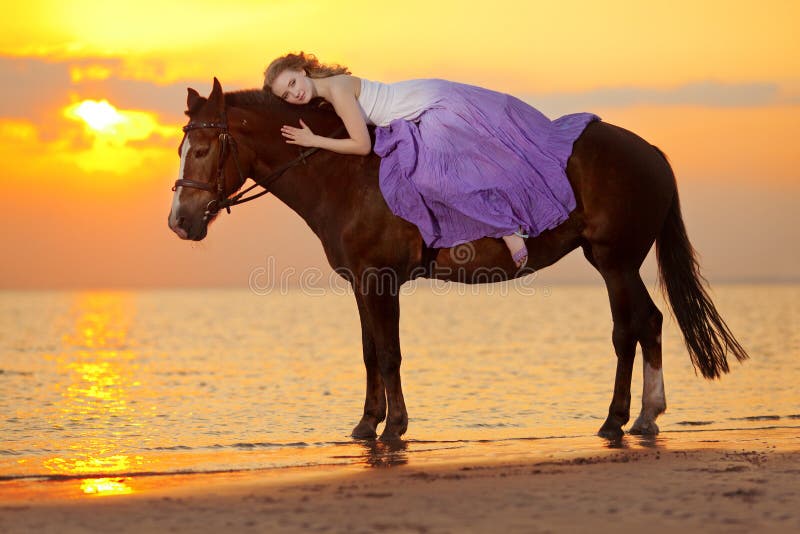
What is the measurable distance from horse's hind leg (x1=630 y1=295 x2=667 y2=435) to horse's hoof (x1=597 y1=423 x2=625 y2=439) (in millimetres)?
197

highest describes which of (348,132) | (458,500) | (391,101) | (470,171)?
(391,101)

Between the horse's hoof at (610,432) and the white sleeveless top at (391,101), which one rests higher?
the white sleeveless top at (391,101)

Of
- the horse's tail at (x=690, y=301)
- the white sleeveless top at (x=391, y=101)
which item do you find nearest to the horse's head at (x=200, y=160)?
the white sleeveless top at (x=391, y=101)

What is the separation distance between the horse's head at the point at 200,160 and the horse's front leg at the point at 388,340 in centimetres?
128

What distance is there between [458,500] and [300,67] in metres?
3.74

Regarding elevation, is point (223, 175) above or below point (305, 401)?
above

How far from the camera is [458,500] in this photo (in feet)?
17.2

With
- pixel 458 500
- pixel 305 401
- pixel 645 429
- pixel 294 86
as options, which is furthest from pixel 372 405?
pixel 305 401

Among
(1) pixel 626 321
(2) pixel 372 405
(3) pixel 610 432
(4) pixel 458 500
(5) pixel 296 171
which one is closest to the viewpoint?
(4) pixel 458 500

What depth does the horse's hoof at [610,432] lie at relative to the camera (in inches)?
312

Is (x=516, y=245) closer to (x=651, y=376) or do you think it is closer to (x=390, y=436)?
(x=651, y=376)

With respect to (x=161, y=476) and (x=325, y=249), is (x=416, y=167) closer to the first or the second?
(x=325, y=249)

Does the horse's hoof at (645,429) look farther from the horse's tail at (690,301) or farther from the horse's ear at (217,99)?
the horse's ear at (217,99)

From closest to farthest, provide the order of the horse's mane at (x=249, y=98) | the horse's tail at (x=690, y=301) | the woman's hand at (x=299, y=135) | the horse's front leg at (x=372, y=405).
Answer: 1. the woman's hand at (x=299, y=135)
2. the horse's mane at (x=249, y=98)
3. the horse's front leg at (x=372, y=405)
4. the horse's tail at (x=690, y=301)
